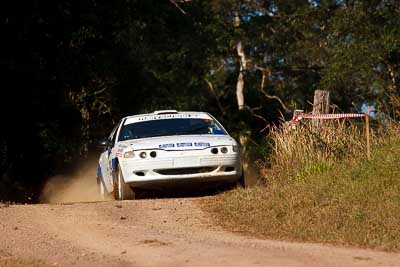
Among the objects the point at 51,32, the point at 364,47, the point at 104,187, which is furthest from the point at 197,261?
the point at 364,47

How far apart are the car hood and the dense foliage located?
2.28m

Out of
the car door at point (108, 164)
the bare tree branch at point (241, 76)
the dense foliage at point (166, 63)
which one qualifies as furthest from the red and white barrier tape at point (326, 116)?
the bare tree branch at point (241, 76)

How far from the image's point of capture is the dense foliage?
2284cm

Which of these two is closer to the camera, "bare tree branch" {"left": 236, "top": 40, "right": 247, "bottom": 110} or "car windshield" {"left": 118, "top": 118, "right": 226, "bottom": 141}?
"car windshield" {"left": 118, "top": 118, "right": 226, "bottom": 141}

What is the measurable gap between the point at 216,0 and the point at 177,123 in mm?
27383

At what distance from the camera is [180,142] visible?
13.3 metres

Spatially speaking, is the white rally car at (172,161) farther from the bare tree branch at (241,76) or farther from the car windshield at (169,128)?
the bare tree branch at (241,76)

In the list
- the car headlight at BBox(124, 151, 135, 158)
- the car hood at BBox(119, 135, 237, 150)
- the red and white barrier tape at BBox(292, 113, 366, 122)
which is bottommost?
the car headlight at BBox(124, 151, 135, 158)

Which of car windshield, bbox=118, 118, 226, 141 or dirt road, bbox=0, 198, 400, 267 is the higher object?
car windshield, bbox=118, 118, 226, 141

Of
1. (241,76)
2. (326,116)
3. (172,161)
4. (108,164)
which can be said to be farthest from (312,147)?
(241,76)

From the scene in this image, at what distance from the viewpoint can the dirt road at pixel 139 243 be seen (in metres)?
8.06

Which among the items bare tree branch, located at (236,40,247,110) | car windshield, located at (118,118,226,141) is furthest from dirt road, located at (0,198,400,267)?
bare tree branch, located at (236,40,247,110)

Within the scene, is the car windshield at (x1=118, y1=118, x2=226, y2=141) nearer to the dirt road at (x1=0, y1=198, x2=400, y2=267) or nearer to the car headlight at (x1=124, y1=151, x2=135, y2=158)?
the car headlight at (x1=124, y1=151, x2=135, y2=158)

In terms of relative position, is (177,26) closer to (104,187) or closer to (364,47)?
(364,47)
